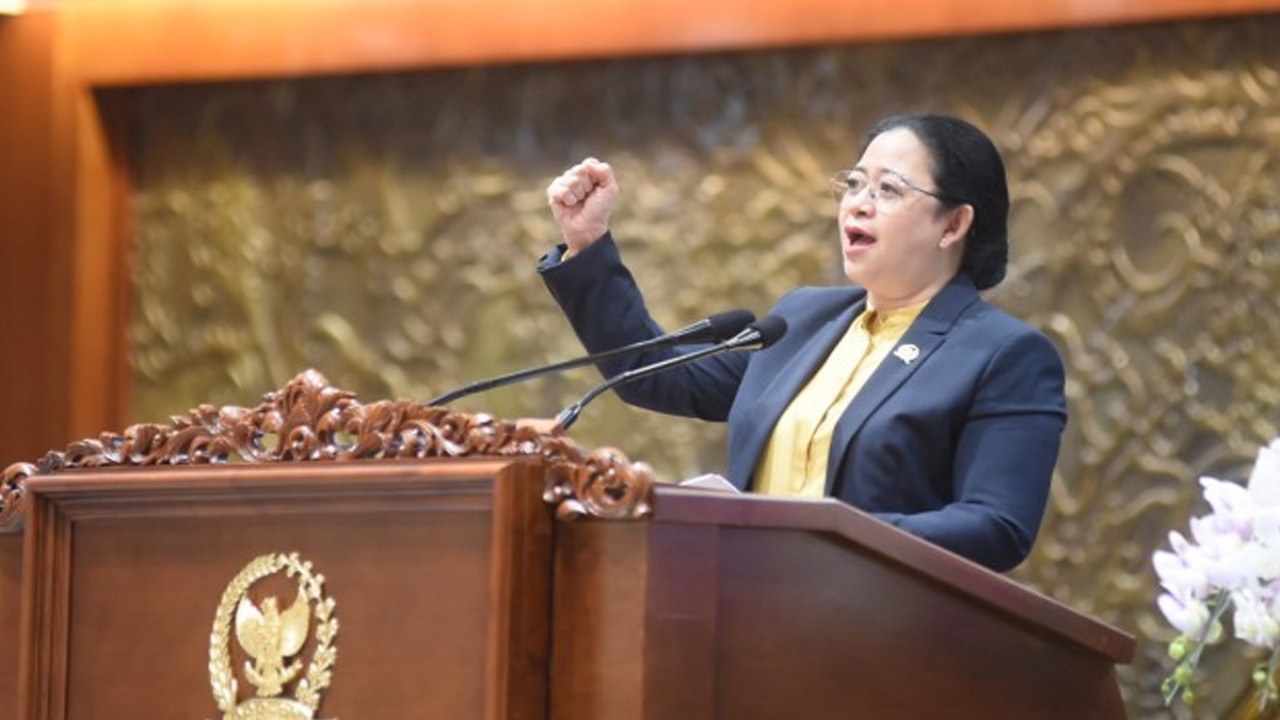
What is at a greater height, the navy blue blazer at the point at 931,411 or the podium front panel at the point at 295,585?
the navy blue blazer at the point at 931,411

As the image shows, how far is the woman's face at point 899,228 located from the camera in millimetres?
2953

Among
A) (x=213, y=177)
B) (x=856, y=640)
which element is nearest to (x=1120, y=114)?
(x=213, y=177)

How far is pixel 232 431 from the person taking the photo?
221 centimetres

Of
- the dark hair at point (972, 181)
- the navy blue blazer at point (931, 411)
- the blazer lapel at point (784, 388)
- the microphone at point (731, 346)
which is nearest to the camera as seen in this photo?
the microphone at point (731, 346)

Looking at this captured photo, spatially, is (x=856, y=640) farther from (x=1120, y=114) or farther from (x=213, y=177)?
(x=213, y=177)

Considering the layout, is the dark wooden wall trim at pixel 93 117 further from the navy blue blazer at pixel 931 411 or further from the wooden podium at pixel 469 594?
the wooden podium at pixel 469 594

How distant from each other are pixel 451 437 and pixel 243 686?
1.03ft

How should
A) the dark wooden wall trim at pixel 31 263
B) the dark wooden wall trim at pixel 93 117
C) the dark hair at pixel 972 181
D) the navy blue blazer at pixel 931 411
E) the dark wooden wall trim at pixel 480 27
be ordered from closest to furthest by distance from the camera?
the navy blue blazer at pixel 931 411, the dark hair at pixel 972 181, the dark wooden wall trim at pixel 480 27, the dark wooden wall trim at pixel 93 117, the dark wooden wall trim at pixel 31 263

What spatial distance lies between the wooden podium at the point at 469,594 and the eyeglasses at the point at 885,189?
33.0 inches

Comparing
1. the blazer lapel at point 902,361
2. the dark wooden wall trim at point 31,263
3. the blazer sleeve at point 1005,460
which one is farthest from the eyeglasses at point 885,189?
the dark wooden wall trim at point 31,263

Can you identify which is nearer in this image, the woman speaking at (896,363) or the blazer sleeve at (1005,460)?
the blazer sleeve at (1005,460)

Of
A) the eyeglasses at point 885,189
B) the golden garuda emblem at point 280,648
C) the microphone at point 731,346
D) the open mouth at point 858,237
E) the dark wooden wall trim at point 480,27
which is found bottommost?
the golden garuda emblem at point 280,648

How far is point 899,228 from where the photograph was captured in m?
2.95

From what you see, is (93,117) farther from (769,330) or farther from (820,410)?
(769,330)
